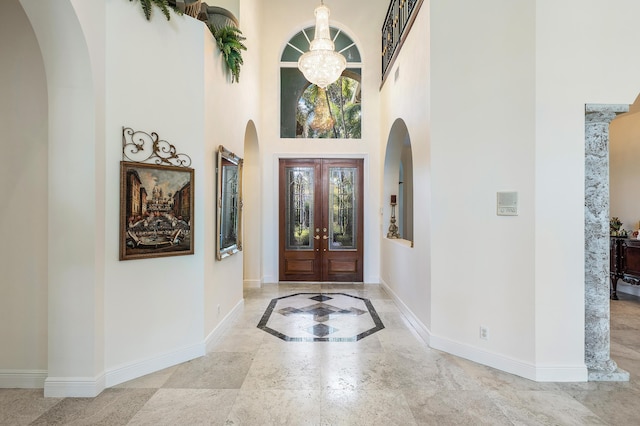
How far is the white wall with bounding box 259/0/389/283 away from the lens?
6520 mm

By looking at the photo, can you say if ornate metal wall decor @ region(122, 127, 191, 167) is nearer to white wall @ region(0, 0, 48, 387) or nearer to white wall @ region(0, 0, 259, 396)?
white wall @ region(0, 0, 259, 396)

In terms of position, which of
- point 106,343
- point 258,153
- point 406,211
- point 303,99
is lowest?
point 106,343

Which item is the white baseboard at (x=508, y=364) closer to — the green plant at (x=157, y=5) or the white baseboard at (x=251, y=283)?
the white baseboard at (x=251, y=283)

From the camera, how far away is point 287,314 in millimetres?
4578

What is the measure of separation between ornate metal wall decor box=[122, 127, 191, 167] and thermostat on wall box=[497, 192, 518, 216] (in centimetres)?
314

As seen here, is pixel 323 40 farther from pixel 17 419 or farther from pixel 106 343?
pixel 17 419

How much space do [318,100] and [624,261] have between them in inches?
248

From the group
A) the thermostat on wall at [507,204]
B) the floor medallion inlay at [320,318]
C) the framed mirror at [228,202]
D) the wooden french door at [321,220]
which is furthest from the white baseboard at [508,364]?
the wooden french door at [321,220]

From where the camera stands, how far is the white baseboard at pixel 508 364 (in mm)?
2715

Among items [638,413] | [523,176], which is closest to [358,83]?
[523,176]

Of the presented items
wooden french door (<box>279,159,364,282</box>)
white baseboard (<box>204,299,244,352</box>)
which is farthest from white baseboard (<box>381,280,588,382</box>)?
wooden french door (<box>279,159,364,282</box>)

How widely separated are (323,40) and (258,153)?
2.50 m

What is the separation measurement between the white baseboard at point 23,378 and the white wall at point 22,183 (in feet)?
0.05

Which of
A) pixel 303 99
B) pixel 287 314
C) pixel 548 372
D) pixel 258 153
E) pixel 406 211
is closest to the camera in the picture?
pixel 548 372
